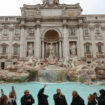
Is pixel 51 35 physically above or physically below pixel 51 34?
Result: below

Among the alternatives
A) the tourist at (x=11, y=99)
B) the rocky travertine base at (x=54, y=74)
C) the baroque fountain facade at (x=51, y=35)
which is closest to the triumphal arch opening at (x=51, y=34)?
the baroque fountain facade at (x=51, y=35)

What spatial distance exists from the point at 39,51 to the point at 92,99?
22.2 m

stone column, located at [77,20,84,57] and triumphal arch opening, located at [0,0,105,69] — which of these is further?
triumphal arch opening, located at [0,0,105,69]

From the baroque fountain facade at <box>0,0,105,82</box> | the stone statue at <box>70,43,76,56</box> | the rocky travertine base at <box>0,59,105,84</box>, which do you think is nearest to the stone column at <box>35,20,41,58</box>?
the baroque fountain facade at <box>0,0,105,82</box>

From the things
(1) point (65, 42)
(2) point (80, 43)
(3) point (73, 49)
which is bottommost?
(3) point (73, 49)

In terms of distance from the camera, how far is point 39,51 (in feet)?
86.1

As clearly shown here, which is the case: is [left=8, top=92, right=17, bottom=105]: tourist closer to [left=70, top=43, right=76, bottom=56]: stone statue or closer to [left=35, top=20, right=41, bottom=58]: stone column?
[left=35, top=20, right=41, bottom=58]: stone column

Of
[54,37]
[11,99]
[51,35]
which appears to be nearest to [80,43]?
[54,37]

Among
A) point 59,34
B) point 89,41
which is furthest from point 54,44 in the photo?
point 89,41

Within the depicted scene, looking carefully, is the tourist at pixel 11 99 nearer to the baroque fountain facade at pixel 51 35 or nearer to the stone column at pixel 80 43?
the baroque fountain facade at pixel 51 35

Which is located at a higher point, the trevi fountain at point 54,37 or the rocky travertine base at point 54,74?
the trevi fountain at point 54,37

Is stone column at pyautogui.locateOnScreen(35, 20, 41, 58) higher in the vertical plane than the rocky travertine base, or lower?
higher

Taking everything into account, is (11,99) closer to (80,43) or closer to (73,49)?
(73,49)

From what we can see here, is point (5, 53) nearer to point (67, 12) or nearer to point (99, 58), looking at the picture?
point (67, 12)
